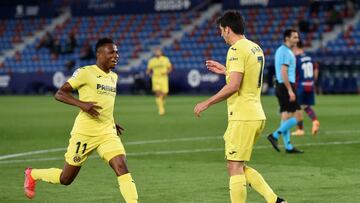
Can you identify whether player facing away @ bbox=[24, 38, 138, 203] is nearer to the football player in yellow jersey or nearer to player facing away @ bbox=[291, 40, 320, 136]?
player facing away @ bbox=[291, 40, 320, 136]

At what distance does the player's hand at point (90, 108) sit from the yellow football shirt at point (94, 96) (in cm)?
13

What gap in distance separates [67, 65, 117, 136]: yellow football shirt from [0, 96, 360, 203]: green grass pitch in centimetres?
134

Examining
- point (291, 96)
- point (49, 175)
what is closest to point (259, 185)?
point (49, 175)

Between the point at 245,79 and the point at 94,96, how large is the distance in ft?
5.70

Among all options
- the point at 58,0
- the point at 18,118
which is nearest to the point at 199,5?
the point at 58,0

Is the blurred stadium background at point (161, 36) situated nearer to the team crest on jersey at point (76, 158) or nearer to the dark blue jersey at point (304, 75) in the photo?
the dark blue jersey at point (304, 75)

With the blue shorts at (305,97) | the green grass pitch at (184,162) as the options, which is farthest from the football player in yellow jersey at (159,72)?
the blue shorts at (305,97)

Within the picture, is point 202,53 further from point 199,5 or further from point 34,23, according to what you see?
point 34,23

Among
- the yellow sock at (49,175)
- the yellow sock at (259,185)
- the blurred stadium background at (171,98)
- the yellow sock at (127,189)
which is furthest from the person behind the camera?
the blurred stadium background at (171,98)

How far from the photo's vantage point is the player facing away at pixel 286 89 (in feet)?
52.6

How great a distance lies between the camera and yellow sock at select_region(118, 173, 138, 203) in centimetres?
900

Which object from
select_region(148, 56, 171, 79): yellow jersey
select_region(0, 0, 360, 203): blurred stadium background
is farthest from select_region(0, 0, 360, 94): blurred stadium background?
select_region(148, 56, 171, 79): yellow jersey

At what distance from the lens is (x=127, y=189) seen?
9.04m

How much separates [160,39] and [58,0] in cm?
913
